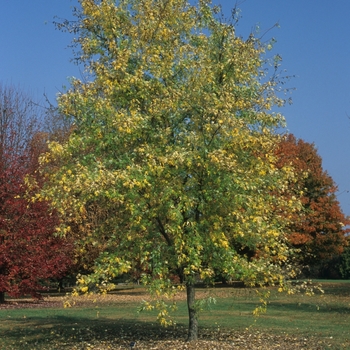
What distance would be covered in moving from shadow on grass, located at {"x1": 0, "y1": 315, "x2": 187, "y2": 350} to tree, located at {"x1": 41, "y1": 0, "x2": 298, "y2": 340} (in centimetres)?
213

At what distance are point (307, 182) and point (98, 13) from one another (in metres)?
31.6

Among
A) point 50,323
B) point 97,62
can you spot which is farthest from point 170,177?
point 50,323

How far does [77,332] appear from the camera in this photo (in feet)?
49.1

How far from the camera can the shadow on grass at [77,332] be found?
13.2m

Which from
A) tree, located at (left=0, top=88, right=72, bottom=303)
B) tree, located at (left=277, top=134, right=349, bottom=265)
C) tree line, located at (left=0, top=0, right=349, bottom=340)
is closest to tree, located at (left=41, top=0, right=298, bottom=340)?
tree line, located at (left=0, top=0, right=349, bottom=340)

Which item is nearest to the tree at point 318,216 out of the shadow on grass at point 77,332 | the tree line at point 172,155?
the shadow on grass at point 77,332

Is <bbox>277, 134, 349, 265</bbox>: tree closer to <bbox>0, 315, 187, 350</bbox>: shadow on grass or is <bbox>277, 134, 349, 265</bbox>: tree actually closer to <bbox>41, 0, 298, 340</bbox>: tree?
<bbox>0, 315, 187, 350</bbox>: shadow on grass

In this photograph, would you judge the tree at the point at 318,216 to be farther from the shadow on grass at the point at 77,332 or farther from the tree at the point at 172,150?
the tree at the point at 172,150

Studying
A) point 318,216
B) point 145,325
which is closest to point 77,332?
point 145,325

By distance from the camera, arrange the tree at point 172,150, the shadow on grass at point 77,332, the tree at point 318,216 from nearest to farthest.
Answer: the tree at point 172,150, the shadow on grass at point 77,332, the tree at point 318,216

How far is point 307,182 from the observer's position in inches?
1613

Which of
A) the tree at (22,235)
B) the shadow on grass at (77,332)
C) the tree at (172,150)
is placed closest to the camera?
the tree at (172,150)

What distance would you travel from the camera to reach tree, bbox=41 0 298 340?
10.4 m

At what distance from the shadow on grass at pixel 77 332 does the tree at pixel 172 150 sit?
213cm
